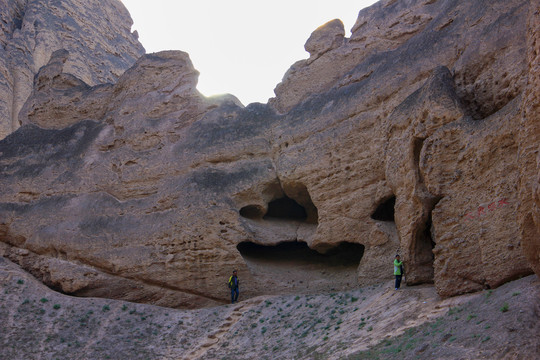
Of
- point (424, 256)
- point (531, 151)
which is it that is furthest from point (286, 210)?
point (531, 151)

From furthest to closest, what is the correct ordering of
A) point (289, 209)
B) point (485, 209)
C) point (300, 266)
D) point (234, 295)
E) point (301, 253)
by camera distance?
point (289, 209) < point (301, 253) < point (300, 266) < point (234, 295) < point (485, 209)

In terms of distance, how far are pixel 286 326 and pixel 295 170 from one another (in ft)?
21.1

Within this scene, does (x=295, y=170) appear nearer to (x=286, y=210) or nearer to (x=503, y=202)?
(x=286, y=210)

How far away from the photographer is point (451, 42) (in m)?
17.0

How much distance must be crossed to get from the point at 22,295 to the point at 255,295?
290 inches

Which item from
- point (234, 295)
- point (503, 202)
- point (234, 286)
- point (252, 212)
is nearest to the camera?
point (503, 202)

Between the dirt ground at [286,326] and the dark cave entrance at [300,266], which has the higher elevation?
the dark cave entrance at [300,266]

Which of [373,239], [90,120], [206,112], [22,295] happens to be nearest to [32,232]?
[22,295]

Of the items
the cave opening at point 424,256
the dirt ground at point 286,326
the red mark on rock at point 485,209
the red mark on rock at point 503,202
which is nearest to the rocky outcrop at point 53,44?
the dirt ground at point 286,326

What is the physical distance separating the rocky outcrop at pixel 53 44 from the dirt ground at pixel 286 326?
16.7 meters

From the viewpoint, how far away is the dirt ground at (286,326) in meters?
9.05

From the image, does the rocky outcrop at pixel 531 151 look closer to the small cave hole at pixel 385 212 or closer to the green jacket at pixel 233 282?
the small cave hole at pixel 385 212

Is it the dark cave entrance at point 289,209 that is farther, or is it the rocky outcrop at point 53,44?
the rocky outcrop at point 53,44

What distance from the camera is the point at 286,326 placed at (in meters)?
14.8
